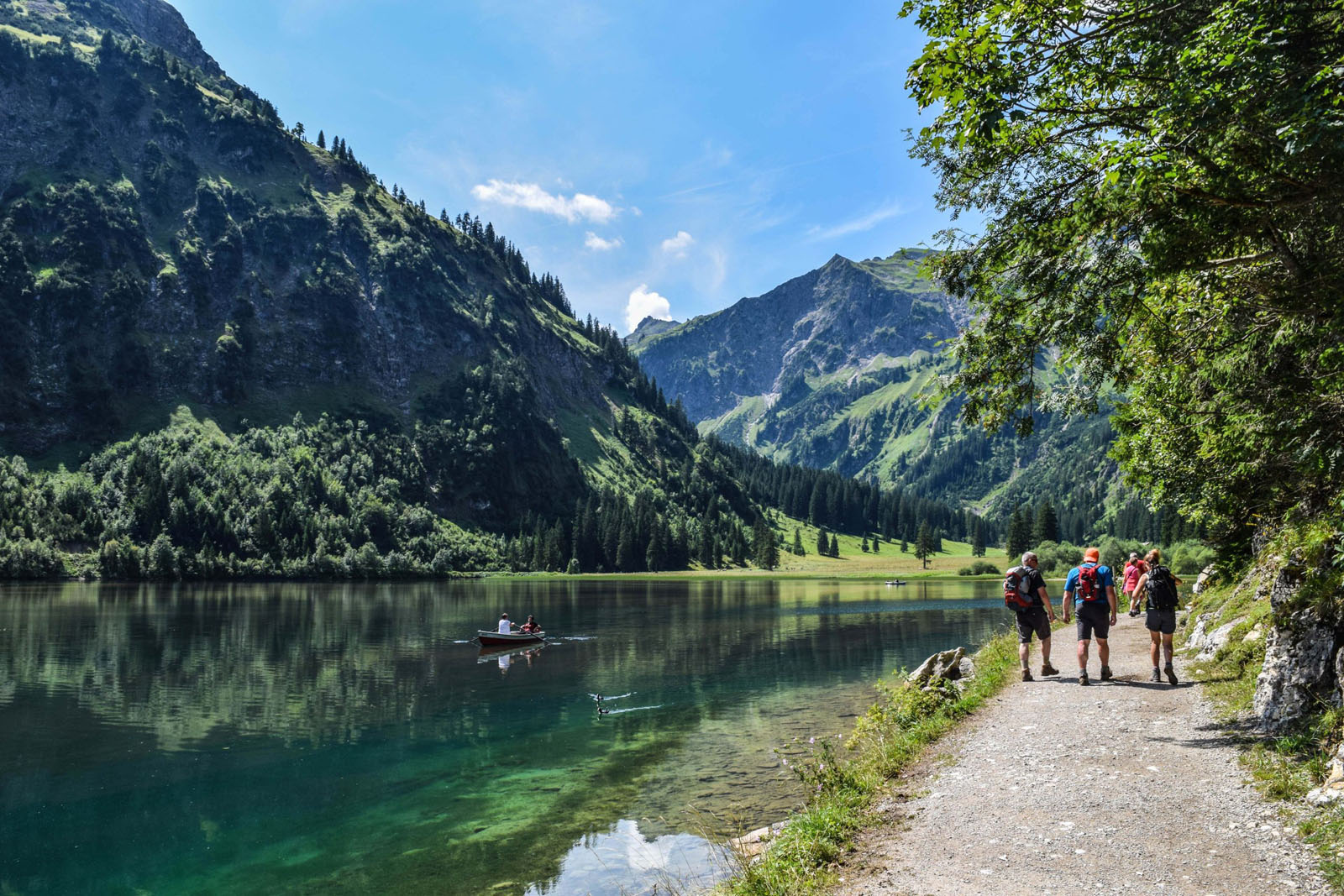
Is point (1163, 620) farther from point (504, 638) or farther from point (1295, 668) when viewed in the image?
point (504, 638)

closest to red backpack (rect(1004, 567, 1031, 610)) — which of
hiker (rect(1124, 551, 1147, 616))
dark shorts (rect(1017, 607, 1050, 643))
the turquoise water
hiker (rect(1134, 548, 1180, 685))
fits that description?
dark shorts (rect(1017, 607, 1050, 643))

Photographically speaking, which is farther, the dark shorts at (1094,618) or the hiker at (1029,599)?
the hiker at (1029,599)

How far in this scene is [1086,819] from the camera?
1048cm

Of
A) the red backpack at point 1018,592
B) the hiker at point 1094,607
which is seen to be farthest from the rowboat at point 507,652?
the hiker at point 1094,607

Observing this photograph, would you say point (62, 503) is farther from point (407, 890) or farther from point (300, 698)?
point (407, 890)

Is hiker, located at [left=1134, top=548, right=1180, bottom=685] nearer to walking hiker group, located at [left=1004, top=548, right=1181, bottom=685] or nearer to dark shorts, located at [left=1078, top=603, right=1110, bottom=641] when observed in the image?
walking hiker group, located at [left=1004, top=548, right=1181, bottom=685]

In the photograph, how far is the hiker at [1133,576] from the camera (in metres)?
34.1

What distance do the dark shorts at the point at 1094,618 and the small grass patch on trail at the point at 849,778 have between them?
2.83 m

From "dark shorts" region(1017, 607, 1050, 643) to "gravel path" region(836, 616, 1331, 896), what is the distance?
386 cm

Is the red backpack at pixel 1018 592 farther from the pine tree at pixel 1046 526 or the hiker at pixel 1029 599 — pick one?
the pine tree at pixel 1046 526

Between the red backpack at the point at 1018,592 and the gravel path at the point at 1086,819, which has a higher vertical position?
the red backpack at the point at 1018,592

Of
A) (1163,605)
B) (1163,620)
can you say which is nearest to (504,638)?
(1163,620)

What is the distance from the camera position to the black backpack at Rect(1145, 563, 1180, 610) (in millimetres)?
19000

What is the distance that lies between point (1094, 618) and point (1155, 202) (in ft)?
43.8
